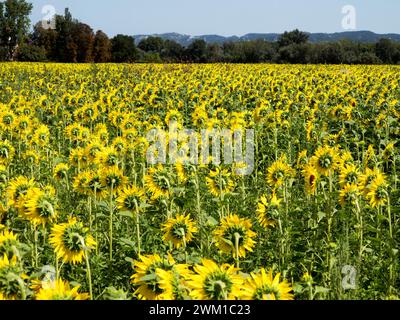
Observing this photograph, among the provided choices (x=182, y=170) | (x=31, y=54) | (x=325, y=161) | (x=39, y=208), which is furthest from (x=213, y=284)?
(x=31, y=54)

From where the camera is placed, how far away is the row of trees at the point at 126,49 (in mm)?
43531

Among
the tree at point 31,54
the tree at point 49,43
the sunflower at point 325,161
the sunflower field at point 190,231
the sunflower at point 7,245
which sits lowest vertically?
the sunflower field at point 190,231

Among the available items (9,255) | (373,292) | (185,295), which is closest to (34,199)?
(9,255)

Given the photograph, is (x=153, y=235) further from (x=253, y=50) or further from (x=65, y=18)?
(x=65, y=18)

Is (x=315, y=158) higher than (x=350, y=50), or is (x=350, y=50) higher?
(x=350, y=50)

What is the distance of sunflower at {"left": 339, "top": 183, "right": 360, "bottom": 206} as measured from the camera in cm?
407

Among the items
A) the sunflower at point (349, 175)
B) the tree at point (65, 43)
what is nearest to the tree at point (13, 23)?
the tree at point (65, 43)

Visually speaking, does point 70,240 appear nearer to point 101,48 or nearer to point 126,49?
point 101,48

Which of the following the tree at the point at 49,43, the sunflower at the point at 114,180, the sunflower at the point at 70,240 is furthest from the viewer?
the tree at the point at 49,43

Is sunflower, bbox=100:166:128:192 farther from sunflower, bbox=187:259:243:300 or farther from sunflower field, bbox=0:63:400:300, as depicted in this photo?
sunflower, bbox=187:259:243:300

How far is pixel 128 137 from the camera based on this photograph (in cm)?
662

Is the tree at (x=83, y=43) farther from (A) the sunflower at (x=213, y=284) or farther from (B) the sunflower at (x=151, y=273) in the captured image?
(A) the sunflower at (x=213, y=284)

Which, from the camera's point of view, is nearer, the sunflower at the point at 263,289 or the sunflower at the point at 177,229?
the sunflower at the point at 263,289
